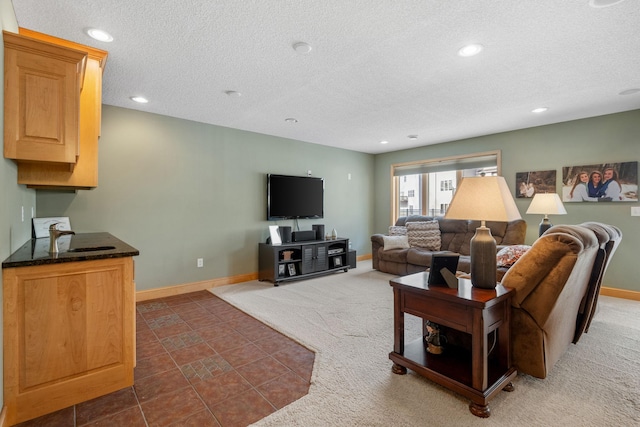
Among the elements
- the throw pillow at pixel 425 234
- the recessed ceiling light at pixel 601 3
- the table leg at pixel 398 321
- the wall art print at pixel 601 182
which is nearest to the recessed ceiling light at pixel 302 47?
the recessed ceiling light at pixel 601 3

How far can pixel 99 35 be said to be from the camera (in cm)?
212

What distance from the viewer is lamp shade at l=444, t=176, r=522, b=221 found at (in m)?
1.71

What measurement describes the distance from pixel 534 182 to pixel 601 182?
2.38 feet

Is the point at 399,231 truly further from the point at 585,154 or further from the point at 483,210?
the point at 483,210

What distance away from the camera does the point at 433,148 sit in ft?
18.5

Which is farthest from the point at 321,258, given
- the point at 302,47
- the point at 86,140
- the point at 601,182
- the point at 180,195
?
the point at 601,182

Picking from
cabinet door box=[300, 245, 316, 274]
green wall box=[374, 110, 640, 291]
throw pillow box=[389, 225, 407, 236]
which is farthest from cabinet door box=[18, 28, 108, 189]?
green wall box=[374, 110, 640, 291]

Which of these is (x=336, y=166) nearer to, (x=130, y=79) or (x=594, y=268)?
(x=130, y=79)

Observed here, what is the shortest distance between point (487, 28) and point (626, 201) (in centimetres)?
334

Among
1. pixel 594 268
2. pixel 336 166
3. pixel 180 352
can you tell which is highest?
pixel 336 166

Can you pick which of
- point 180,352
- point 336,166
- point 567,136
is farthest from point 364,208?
point 180,352

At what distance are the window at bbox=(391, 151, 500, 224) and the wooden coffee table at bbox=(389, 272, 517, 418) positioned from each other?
3.63m

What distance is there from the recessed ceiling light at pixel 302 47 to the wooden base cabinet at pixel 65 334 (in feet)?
6.25

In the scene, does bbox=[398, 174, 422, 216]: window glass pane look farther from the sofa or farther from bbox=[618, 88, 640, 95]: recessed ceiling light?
bbox=[618, 88, 640, 95]: recessed ceiling light
